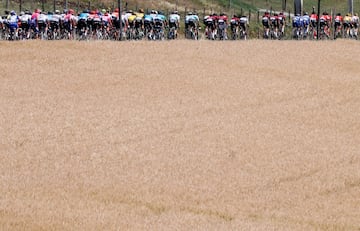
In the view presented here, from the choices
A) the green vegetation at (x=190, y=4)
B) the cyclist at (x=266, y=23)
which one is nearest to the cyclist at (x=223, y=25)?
the cyclist at (x=266, y=23)

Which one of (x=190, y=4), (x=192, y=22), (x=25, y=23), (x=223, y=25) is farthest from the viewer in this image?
(x=190, y=4)

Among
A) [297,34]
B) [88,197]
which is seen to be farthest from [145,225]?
[297,34]

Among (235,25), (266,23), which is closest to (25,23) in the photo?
(235,25)

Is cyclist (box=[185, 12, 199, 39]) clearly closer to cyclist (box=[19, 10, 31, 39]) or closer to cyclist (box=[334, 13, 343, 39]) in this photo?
cyclist (box=[19, 10, 31, 39])

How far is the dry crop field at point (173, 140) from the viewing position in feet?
66.5

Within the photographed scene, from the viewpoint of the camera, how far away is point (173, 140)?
92.3 ft

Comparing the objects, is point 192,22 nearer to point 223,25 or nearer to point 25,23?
point 223,25

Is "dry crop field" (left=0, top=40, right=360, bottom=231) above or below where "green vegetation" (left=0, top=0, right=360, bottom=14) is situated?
below

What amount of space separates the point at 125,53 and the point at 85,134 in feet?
61.7

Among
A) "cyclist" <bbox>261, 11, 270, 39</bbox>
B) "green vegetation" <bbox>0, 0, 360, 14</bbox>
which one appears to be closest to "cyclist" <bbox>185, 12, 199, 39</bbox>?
"cyclist" <bbox>261, 11, 270, 39</bbox>

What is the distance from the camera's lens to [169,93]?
121ft

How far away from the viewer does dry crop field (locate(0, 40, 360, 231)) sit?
20.3 metres

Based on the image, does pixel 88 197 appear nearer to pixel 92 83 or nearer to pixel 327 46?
pixel 92 83

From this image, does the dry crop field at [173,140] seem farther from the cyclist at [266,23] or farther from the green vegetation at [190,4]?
the green vegetation at [190,4]
